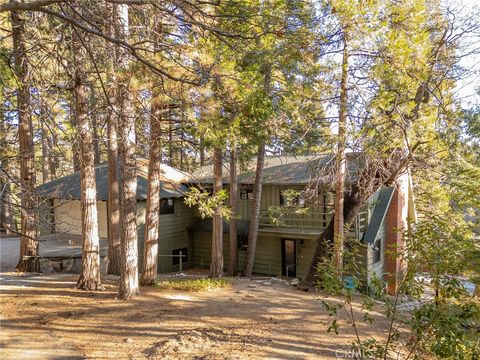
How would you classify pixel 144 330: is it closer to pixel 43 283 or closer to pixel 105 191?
pixel 43 283

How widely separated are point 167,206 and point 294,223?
23.1ft

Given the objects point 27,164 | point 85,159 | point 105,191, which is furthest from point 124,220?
point 105,191

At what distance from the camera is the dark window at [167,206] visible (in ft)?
69.8

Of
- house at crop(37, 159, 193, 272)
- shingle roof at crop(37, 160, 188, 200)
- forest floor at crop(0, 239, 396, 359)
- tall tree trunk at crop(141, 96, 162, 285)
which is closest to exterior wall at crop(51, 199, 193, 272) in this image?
house at crop(37, 159, 193, 272)

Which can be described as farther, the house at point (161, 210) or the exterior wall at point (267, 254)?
the exterior wall at point (267, 254)

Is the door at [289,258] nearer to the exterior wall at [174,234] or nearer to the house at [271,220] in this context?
the house at [271,220]

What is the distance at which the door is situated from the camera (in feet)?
67.3

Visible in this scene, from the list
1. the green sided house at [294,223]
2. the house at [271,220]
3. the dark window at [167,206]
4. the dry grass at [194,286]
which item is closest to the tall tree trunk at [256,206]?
the house at [271,220]

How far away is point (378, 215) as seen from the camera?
58.0 feet

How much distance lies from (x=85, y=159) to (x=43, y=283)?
4592 mm

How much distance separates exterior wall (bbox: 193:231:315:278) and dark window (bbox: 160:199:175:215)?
231 centimetres

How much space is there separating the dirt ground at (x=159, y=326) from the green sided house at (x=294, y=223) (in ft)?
23.5

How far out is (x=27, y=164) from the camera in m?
12.9

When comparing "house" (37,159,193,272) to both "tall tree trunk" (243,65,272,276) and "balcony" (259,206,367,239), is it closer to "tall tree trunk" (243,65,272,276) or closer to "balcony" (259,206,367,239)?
"tall tree trunk" (243,65,272,276)
